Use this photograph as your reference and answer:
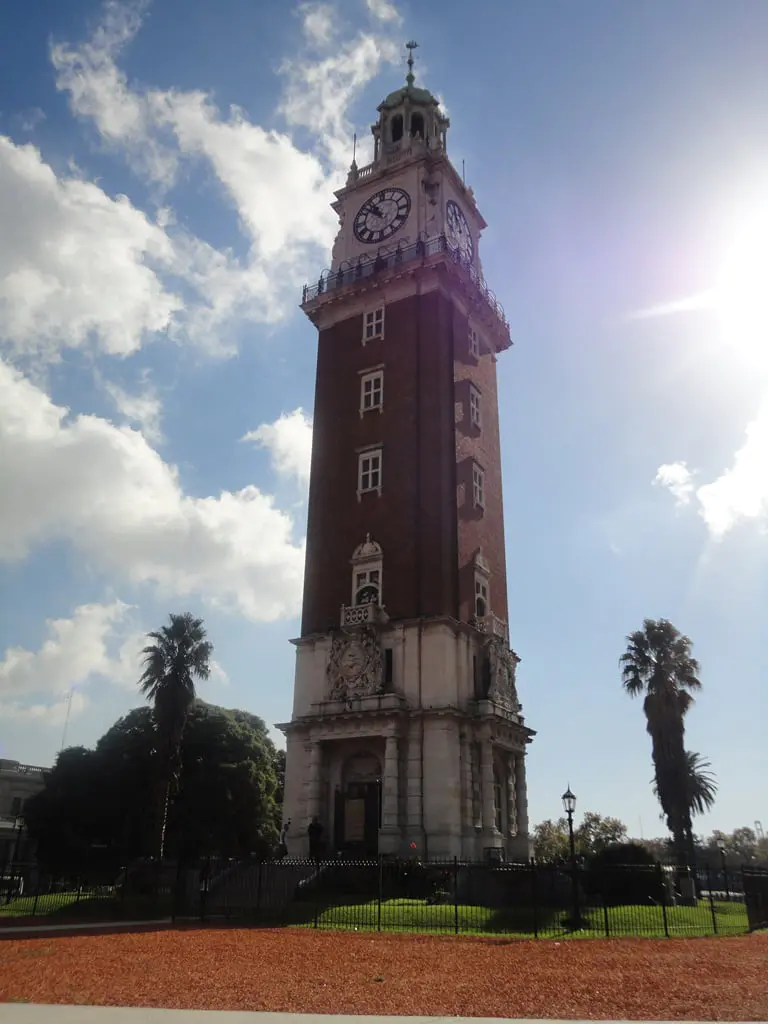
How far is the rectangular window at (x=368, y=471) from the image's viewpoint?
41.0 meters

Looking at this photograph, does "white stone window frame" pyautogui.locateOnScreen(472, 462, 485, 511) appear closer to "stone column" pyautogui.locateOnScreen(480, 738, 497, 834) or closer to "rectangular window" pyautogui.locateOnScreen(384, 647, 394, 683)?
"rectangular window" pyautogui.locateOnScreen(384, 647, 394, 683)

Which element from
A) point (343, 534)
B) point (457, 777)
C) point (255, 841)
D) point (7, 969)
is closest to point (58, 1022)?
point (7, 969)

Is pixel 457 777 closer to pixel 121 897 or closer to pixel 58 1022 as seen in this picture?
pixel 121 897

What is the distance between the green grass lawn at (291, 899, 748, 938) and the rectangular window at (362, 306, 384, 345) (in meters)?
29.1

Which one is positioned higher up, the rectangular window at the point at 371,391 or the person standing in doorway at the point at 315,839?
the rectangular window at the point at 371,391

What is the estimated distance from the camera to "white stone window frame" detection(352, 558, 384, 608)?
38.5m

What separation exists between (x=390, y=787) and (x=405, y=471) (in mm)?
14997

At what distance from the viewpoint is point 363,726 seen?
35156 millimetres

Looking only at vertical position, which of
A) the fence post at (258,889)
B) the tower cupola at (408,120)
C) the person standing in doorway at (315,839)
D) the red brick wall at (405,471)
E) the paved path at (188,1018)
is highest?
the tower cupola at (408,120)

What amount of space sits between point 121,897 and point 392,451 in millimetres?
23053

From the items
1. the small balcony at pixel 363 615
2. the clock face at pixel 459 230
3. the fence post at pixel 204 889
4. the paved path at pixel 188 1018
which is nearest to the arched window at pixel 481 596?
the small balcony at pixel 363 615

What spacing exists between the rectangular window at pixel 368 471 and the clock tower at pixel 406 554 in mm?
79

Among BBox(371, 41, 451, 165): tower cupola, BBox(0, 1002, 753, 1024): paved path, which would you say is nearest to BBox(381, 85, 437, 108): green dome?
BBox(371, 41, 451, 165): tower cupola

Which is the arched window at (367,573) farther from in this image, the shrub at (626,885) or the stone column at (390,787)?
the shrub at (626,885)
